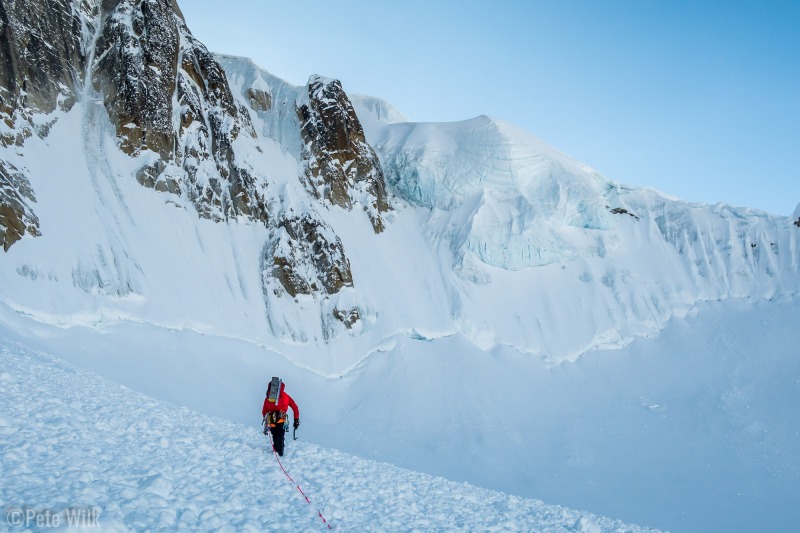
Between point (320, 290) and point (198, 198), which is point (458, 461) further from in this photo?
point (198, 198)

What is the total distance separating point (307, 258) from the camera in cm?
3591

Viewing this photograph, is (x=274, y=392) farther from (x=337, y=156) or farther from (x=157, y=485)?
(x=337, y=156)

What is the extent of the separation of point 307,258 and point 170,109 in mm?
14646

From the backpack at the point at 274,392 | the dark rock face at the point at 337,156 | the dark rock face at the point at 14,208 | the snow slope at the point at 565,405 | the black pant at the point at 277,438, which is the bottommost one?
the snow slope at the point at 565,405

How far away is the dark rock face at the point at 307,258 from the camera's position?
34.2 m

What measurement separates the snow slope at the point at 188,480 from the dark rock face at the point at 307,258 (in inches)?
927

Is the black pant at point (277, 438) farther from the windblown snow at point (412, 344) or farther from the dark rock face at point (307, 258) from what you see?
the dark rock face at point (307, 258)

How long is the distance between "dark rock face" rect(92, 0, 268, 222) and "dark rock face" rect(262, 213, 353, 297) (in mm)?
2933

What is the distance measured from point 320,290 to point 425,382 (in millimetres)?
10717

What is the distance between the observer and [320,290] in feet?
117

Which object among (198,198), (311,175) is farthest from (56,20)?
(311,175)

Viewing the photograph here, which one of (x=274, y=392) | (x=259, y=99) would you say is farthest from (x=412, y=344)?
(x=259, y=99)

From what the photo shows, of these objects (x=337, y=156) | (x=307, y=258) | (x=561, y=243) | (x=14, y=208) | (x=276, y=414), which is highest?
(x=337, y=156)

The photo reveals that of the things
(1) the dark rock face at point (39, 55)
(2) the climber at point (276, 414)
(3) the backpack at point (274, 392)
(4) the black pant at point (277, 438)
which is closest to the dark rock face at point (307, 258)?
(1) the dark rock face at point (39, 55)
